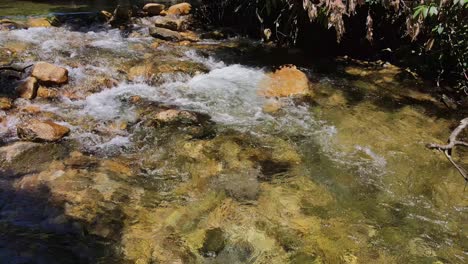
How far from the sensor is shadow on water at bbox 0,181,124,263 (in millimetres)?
2982

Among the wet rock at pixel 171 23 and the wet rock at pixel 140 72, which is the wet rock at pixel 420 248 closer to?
the wet rock at pixel 140 72

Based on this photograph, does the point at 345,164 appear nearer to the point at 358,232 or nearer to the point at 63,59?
the point at 358,232

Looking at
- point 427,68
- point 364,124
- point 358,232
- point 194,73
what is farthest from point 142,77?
point 427,68

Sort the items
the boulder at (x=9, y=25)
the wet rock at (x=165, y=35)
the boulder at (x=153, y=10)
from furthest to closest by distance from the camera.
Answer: the boulder at (x=153, y=10), the wet rock at (x=165, y=35), the boulder at (x=9, y=25)

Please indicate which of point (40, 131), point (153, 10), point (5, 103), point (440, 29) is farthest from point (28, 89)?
point (440, 29)

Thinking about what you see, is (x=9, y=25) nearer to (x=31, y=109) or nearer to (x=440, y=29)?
(x=31, y=109)

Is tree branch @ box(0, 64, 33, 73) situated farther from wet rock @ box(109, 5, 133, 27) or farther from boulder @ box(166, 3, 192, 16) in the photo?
boulder @ box(166, 3, 192, 16)

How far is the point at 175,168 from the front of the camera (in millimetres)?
4199

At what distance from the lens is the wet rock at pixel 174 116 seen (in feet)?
16.7

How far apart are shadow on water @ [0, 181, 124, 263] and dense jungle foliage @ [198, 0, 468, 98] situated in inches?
160

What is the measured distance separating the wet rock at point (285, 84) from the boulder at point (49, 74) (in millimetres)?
2906

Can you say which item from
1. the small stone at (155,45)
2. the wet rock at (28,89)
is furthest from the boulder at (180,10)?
the wet rock at (28,89)

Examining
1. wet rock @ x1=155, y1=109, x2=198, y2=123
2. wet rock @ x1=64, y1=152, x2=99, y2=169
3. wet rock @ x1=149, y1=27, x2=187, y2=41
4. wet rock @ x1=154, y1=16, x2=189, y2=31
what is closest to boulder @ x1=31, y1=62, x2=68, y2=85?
wet rock @ x1=155, y1=109, x2=198, y2=123

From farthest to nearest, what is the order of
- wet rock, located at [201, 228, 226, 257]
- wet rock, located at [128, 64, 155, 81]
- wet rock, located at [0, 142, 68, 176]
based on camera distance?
wet rock, located at [128, 64, 155, 81] < wet rock, located at [0, 142, 68, 176] < wet rock, located at [201, 228, 226, 257]
